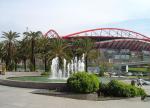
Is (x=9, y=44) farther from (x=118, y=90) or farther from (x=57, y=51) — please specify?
(x=118, y=90)

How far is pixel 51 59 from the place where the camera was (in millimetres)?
67125

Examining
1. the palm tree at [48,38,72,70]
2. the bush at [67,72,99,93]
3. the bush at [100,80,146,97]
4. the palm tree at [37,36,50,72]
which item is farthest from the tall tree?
the bush at [67,72,99,93]

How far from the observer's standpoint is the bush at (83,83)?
2081cm

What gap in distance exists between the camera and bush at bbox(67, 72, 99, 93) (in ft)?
68.3

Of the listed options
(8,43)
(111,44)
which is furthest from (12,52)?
(111,44)

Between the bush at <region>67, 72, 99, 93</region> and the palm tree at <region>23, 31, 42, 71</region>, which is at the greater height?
the palm tree at <region>23, 31, 42, 71</region>

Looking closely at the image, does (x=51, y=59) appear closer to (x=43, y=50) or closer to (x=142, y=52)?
(x=43, y=50)

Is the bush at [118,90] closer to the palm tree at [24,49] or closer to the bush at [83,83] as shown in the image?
the bush at [83,83]

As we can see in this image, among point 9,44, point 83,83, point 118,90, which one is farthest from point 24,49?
point 83,83

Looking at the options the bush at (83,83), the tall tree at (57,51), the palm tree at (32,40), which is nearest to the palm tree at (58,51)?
the tall tree at (57,51)

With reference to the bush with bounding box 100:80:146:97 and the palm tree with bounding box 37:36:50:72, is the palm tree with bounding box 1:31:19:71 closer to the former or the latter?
the palm tree with bounding box 37:36:50:72

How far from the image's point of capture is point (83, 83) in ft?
68.5

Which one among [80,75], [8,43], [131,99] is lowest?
[131,99]

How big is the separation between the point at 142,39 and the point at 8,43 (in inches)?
4420
